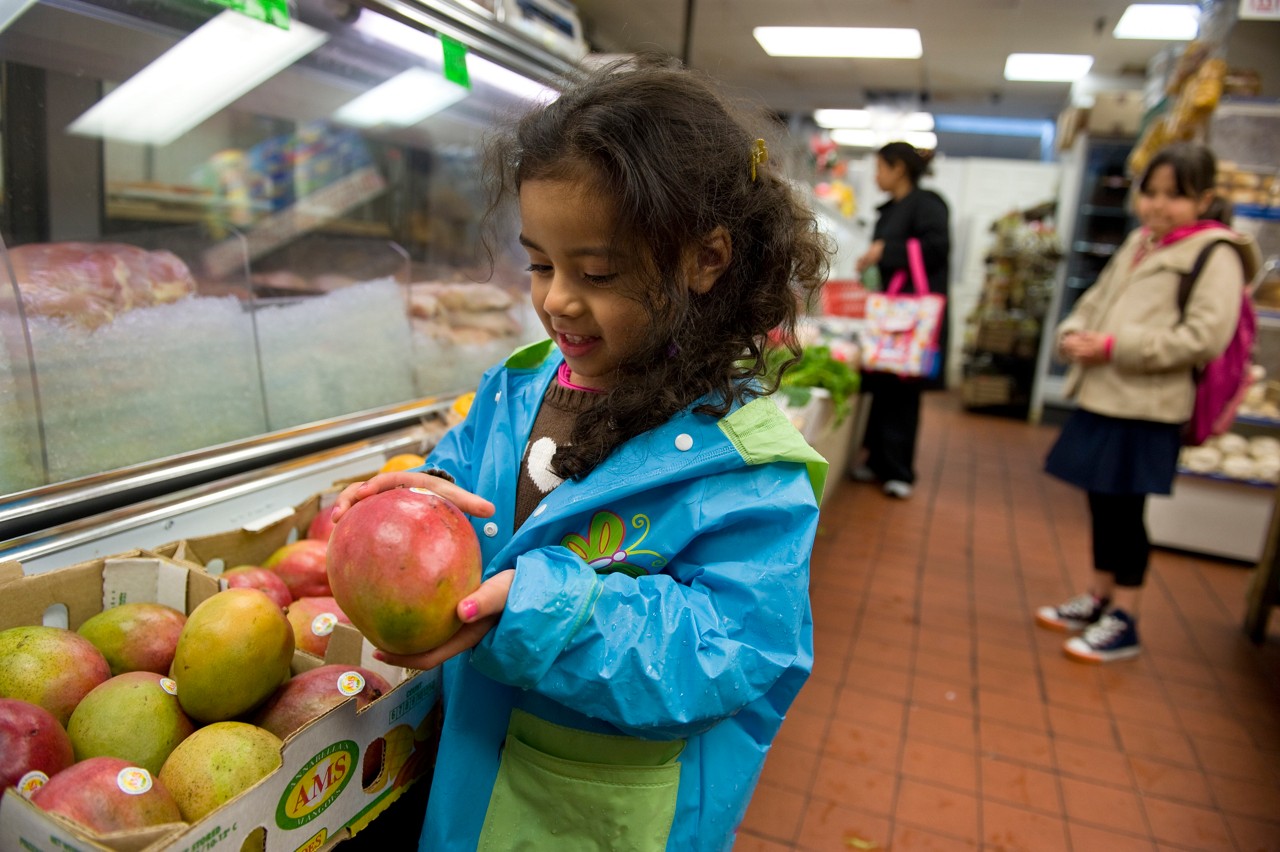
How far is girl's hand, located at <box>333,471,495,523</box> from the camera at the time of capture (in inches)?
40.3

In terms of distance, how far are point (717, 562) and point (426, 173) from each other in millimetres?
2808

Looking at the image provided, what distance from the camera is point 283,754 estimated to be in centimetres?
92

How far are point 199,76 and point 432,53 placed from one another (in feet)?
2.01

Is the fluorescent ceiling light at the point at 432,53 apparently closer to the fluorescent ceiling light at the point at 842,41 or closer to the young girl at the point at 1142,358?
the young girl at the point at 1142,358

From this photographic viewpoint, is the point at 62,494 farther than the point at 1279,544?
No

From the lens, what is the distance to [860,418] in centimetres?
611

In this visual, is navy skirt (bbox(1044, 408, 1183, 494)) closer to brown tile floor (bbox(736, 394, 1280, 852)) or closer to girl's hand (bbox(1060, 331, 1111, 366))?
girl's hand (bbox(1060, 331, 1111, 366))

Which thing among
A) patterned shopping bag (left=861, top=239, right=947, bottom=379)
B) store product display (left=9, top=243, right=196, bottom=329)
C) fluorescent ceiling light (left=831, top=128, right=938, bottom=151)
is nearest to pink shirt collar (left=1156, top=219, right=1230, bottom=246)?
patterned shopping bag (left=861, top=239, right=947, bottom=379)

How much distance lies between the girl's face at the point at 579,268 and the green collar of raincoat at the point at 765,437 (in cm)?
17

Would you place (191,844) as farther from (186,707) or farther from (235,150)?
(235,150)

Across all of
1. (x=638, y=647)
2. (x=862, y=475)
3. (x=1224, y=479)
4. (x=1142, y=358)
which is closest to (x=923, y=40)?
(x=862, y=475)

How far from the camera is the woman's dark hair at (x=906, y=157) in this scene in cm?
517

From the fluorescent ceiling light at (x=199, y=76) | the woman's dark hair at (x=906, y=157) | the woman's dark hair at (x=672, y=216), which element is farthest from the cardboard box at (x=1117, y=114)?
the woman's dark hair at (x=672, y=216)

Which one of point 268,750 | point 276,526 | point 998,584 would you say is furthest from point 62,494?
point 998,584
